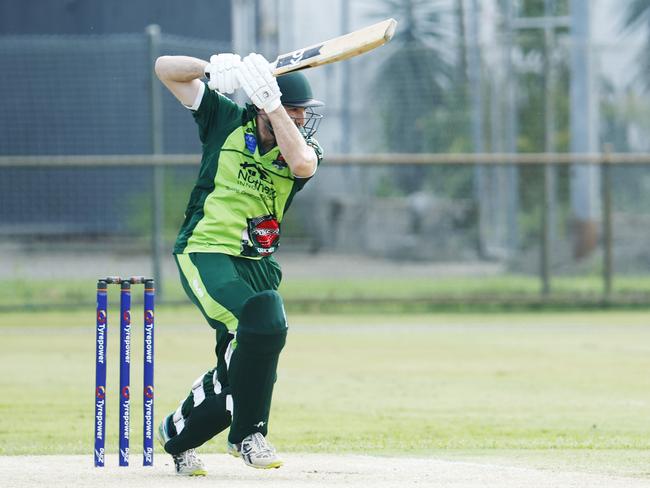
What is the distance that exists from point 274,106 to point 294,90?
0.35 metres

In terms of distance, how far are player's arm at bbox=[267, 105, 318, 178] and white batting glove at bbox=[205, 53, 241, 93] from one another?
0.70 feet

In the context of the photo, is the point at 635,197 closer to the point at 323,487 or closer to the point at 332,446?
the point at 332,446

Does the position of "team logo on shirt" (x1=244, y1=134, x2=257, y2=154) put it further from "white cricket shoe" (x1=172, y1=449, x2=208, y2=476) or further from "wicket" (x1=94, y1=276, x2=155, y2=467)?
"white cricket shoe" (x1=172, y1=449, x2=208, y2=476)

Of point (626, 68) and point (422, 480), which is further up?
point (626, 68)

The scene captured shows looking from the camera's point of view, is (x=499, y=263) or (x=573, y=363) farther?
(x=499, y=263)

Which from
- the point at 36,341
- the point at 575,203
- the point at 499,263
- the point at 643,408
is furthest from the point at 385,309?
the point at 643,408

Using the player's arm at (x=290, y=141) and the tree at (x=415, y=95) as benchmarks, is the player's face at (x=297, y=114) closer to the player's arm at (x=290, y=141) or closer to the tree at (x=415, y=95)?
the player's arm at (x=290, y=141)

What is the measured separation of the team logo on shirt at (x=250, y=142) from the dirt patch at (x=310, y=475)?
146 cm

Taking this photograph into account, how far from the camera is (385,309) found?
16.9 meters

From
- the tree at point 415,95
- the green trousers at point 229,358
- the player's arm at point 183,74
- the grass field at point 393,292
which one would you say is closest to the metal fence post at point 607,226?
the grass field at point 393,292

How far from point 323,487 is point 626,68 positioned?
14.5 meters

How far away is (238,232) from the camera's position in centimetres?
606

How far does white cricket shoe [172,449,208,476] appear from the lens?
616 cm

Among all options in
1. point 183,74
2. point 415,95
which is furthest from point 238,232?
point 415,95
